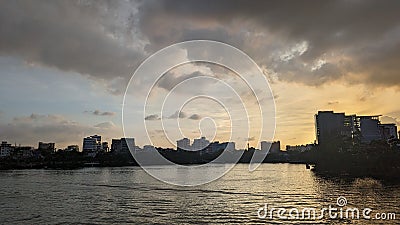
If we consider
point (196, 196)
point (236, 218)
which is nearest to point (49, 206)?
point (196, 196)

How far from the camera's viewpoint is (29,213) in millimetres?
24422

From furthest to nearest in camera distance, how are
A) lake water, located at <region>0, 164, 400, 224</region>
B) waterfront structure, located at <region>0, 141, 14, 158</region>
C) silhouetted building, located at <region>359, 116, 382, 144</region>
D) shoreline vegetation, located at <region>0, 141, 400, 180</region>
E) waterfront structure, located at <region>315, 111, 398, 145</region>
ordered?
1. waterfront structure, located at <region>0, 141, 14, 158</region>
2. silhouetted building, located at <region>359, 116, 382, 144</region>
3. waterfront structure, located at <region>315, 111, 398, 145</region>
4. shoreline vegetation, located at <region>0, 141, 400, 180</region>
5. lake water, located at <region>0, 164, 400, 224</region>

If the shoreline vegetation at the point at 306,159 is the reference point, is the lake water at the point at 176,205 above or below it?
below

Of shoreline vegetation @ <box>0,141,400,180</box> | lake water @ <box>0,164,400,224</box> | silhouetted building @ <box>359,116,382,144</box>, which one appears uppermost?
silhouetted building @ <box>359,116,382,144</box>

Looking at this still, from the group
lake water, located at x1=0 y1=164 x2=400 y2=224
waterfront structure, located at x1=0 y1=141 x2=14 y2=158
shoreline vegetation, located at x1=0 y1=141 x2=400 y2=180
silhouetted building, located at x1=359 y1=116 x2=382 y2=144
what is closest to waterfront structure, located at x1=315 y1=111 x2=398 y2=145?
silhouetted building, located at x1=359 y1=116 x2=382 y2=144

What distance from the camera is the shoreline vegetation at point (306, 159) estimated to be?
51.1 m

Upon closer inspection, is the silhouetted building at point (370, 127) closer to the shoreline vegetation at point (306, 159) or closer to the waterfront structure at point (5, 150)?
the shoreline vegetation at point (306, 159)

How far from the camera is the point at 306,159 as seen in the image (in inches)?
4505

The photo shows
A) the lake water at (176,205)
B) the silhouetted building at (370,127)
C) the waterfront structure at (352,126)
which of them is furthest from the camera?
the silhouetted building at (370,127)

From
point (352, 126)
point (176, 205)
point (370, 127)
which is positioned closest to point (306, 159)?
point (352, 126)

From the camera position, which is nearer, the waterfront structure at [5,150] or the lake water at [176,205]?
the lake water at [176,205]

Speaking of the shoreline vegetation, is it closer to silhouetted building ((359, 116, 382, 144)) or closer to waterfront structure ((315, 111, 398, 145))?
waterfront structure ((315, 111, 398, 145))

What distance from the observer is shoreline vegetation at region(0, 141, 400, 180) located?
5106 cm

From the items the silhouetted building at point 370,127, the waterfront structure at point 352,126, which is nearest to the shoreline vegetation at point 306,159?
the waterfront structure at point 352,126
